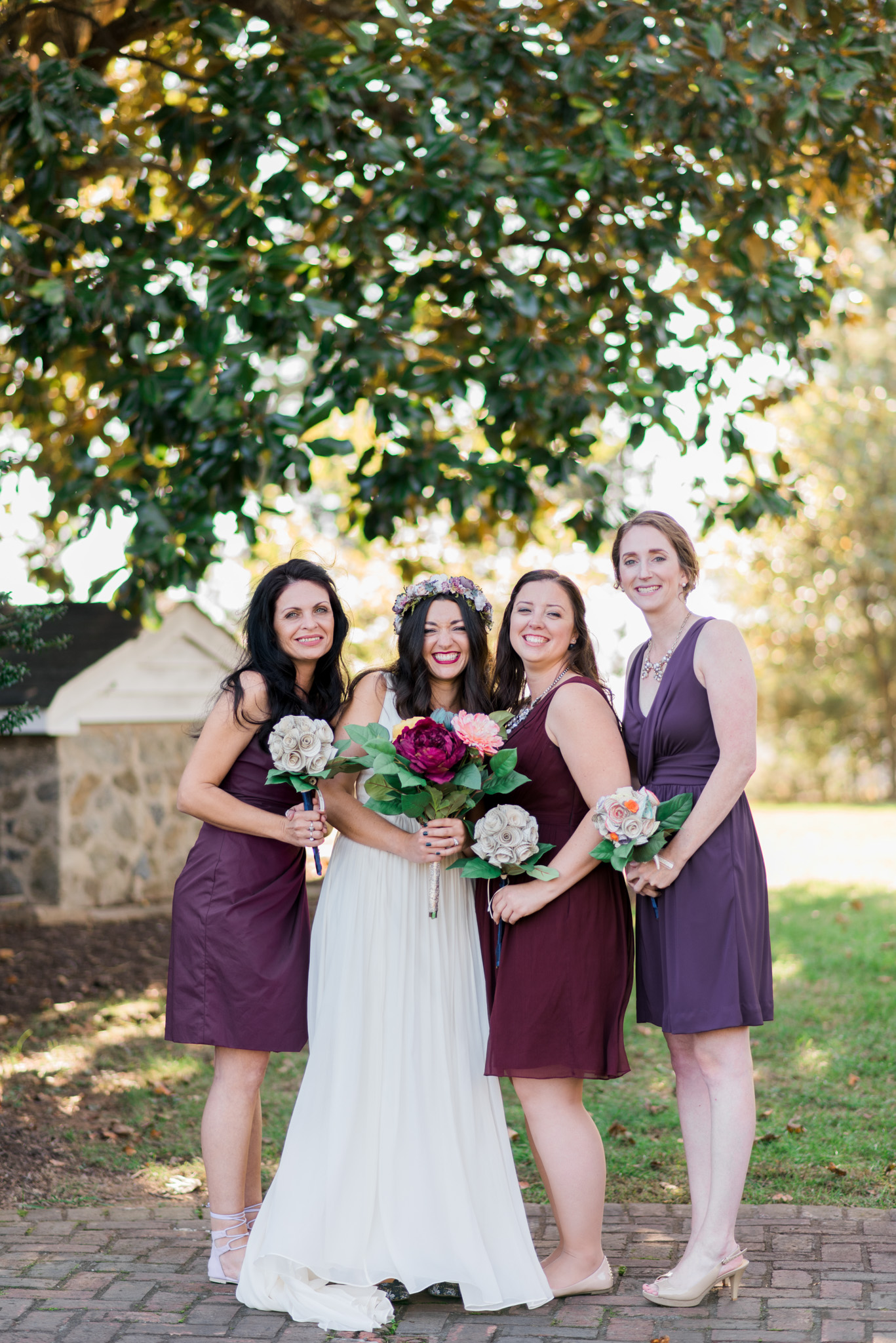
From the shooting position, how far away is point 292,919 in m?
4.09

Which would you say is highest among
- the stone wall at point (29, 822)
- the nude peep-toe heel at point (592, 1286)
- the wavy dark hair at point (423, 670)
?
the wavy dark hair at point (423, 670)

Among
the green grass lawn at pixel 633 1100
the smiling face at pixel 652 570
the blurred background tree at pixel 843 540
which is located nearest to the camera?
the smiling face at pixel 652 570

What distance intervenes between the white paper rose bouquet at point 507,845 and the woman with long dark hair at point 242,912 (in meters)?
0.55

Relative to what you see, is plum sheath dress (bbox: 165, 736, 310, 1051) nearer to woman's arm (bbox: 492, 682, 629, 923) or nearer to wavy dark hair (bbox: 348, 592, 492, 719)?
wavy dark hair (bbox: 348, 592, 492, 719)

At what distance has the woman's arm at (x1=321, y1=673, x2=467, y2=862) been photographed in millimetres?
3711

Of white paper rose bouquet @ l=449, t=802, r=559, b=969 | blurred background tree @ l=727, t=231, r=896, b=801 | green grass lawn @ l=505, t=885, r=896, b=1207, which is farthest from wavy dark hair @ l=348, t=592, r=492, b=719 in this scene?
blurred background tree @ l=727, t=231, r=896, b=801

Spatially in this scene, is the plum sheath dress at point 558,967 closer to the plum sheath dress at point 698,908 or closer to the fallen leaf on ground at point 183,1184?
the plum sheath dress at point 698,908

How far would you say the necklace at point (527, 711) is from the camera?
390cm

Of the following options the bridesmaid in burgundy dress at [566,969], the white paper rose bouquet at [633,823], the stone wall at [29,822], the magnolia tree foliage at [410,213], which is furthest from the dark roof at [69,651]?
the white paper rose bouquet at [633,823]

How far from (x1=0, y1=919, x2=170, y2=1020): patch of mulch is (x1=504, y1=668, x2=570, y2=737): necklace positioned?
13.9 ft

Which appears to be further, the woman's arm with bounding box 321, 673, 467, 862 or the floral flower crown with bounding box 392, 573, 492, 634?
the floral flower crown with bounding box 392, 573, 492, 634

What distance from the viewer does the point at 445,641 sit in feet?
13.0

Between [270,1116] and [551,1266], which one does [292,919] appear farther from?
[270,1116]

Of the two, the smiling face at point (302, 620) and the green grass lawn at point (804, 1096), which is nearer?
the smiling face at point (302, 620)
